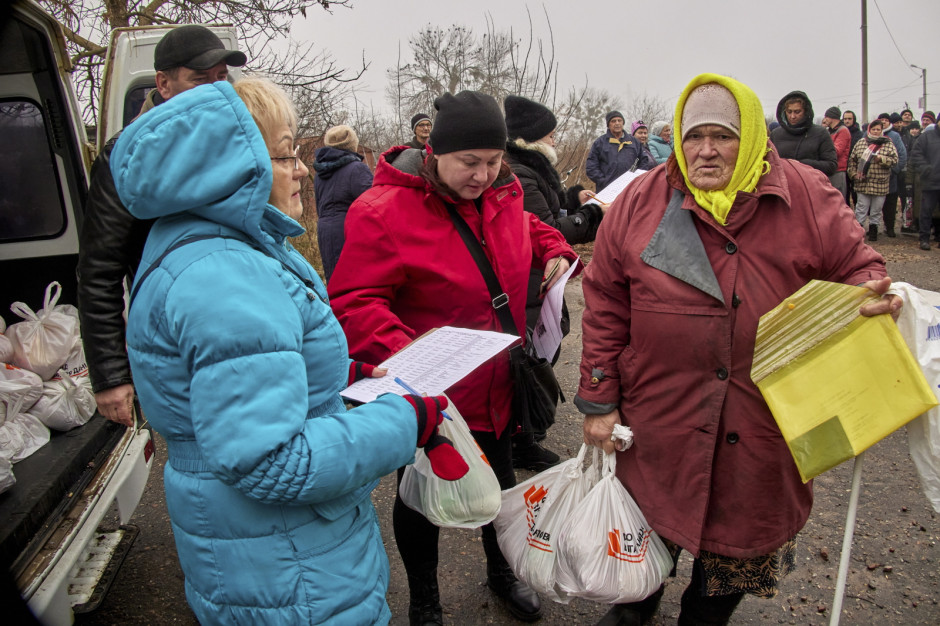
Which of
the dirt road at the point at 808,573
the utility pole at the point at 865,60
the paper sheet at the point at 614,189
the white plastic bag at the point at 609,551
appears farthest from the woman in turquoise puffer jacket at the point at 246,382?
the utility pole at the point at 865,60

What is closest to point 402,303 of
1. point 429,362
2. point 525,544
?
point 429,362

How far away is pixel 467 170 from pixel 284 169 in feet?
2.99

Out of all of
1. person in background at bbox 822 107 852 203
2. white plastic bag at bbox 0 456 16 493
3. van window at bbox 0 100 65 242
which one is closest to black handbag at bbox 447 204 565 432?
white plastic bag at bbox 0 456 16 493

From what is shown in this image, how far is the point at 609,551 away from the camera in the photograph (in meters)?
2.06

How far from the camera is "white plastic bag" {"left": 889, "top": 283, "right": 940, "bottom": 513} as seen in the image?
67.4 inches

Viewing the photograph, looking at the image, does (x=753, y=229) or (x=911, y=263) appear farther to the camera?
(x=911, y=263)

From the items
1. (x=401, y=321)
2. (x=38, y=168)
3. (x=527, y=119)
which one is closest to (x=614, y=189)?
(x=527, y=119)

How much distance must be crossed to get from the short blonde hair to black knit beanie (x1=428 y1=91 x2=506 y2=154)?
0.85m

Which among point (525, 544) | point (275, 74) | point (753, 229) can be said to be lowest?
point (525, 544)

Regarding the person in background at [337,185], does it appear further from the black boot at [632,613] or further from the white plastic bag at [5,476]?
the black boot at [632,613]

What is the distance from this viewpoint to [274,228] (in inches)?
56.3

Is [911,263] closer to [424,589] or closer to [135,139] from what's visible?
[424,589]

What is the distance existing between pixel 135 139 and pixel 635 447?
5.57ft

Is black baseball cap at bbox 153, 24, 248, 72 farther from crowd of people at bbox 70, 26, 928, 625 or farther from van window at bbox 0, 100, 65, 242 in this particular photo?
van window at bbox 0, 100, 65, 242
